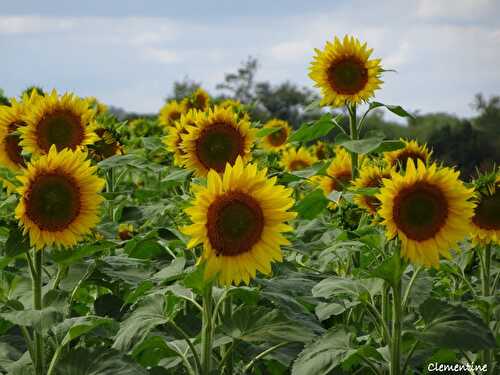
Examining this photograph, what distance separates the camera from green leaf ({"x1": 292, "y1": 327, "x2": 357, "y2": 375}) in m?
2.54

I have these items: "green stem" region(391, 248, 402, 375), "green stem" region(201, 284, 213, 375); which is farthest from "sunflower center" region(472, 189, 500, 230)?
"green stem" region(201, 284, 213, 375)

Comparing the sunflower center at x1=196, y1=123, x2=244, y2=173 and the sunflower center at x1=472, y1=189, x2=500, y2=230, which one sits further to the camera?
the sunflower center at x1=196, y1=123, x2=244, y2=173

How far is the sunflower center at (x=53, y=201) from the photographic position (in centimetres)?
277

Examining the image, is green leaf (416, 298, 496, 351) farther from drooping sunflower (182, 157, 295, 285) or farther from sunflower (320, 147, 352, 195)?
sunflower (320, 147, 352, 195)

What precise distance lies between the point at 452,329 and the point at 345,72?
7.45 ft

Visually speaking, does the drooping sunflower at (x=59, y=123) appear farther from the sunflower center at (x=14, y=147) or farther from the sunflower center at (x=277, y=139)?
the sunflower center at (x=277, y=139)

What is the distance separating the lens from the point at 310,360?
2.60 m

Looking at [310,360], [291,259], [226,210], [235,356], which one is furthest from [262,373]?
[226,210]

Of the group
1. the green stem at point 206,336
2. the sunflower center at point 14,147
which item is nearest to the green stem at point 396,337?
the green stem at point 206,336

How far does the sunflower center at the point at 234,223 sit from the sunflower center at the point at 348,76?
6.92ft

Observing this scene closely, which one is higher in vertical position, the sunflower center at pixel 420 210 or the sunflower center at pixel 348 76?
the sunflower center at pixel 348 76

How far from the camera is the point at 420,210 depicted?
2613mm

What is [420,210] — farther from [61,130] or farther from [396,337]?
[61,130]

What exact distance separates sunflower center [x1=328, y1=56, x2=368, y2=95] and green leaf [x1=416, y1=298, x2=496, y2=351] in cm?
200
